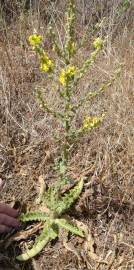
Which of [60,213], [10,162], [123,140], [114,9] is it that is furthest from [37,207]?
[114,9]

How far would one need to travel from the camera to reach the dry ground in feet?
8.11

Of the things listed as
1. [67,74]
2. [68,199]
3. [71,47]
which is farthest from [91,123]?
[68,199]

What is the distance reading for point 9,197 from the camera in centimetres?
273

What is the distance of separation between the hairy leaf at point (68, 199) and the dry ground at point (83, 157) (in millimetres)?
61

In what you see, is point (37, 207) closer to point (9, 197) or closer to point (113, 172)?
point (9, 197)

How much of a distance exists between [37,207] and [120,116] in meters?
0.93

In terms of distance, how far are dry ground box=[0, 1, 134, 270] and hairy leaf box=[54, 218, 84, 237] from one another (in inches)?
3.5

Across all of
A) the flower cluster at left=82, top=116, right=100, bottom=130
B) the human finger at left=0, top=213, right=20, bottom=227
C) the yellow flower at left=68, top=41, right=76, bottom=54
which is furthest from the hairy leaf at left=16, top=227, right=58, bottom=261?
the yellow flower at left=68, top=41, right=76, bottom=54

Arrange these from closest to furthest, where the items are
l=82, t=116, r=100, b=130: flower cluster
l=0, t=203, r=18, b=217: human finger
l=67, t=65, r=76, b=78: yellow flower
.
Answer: l=67, t=65, r=76, b=78: yellow flower → l=82, t=116, r=100, b=130: flower cluster → l=0, t=203, r=18, b=217: human finger

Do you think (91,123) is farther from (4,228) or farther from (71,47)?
(4,228)

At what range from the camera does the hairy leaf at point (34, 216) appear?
8.21 ft

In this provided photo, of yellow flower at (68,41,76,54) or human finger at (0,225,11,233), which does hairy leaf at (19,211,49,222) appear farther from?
yellow flower at (68,41,76,54)

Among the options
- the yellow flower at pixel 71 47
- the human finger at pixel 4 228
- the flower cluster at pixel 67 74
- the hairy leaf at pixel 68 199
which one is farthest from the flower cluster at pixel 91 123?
the human finger at pixel 4 228

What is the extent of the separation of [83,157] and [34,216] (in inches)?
23.4
